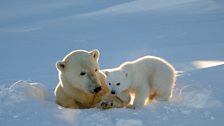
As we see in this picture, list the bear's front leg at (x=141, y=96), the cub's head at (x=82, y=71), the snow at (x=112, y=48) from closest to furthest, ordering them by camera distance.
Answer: the snow at (x=112, y=48) → the bear's front leg at (x=141, y=96) → the cub's head at (x=82, y=71)

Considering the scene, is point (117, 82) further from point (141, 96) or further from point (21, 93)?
point (21, 93)

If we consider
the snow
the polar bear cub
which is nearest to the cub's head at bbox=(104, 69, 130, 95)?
the polar bear cub

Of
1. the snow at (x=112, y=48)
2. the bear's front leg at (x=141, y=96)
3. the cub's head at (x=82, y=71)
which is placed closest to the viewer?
the snow at (x=112, y=48)

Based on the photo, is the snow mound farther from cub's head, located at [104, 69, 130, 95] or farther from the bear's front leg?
the bear's front leg

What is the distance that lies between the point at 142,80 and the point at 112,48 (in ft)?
22.9

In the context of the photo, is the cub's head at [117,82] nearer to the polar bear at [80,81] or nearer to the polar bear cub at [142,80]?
the polar bear cub at [142,80]

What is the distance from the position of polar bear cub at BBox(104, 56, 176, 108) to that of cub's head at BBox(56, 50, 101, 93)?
16 cm

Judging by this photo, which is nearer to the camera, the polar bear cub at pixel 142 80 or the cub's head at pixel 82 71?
the polar bear cub at pixel 142 80

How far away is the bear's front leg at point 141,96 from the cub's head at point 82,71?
0.44 m

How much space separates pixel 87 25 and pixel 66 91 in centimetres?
1019

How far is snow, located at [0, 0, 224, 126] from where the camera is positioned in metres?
4.64

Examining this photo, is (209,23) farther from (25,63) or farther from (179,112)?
(179,112)

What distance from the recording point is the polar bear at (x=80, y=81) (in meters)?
5.35

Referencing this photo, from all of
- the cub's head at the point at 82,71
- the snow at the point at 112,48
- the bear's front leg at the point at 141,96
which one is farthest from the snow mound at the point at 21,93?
the bear's front leg at the point at 141,96
